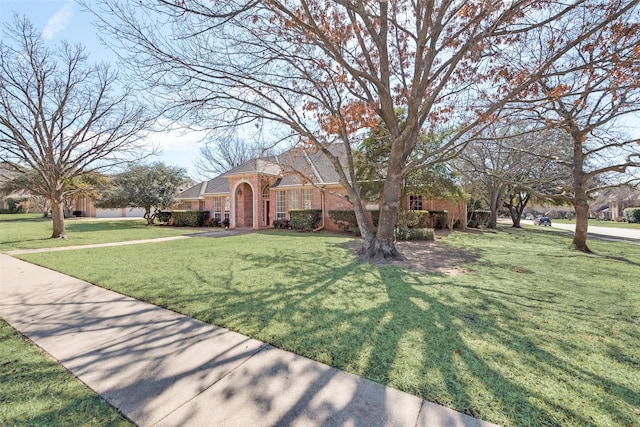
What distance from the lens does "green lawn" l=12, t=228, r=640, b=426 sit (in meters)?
2.33

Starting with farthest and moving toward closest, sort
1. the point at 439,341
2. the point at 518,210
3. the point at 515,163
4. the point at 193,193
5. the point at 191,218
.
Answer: the point at 193,193, the point at 518,210, the point at 191,218, the point at 515,163, the point at 439,341

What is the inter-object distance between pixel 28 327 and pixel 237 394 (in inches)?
137

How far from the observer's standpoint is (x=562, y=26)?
6914 millimetres

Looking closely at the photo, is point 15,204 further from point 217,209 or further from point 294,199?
point 294,199

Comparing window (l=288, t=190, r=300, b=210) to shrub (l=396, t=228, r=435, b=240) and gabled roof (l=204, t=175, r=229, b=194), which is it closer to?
gabled roof (l=204, t=175, r=229, b=194)

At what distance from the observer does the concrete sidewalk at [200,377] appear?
2.05 m

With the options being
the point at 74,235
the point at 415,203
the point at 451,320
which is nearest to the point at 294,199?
the point at 415,203

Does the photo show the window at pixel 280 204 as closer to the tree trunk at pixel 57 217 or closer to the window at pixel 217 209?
the window at pixel 217 209

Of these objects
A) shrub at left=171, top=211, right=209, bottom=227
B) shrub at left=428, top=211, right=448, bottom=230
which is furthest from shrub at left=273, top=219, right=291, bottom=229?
shrub at left=428, top=211, right=448, bottom=230

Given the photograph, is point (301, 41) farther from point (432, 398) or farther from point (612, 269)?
point (612, 269)

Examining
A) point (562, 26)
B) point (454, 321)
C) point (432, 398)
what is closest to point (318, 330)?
point (432, 398)

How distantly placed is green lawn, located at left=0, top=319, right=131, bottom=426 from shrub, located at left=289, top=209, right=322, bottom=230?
14.5 meters

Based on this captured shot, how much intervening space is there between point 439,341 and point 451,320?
2.50ft

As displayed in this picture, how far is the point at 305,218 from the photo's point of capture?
17266mm
